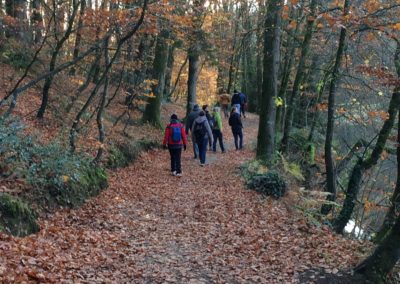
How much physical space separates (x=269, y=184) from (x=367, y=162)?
348 cm

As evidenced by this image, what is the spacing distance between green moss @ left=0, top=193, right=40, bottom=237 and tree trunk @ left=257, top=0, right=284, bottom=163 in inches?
338

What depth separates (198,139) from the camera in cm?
1555

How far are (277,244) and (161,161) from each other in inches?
344

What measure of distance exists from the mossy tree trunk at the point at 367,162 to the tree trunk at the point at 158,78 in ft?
32.1

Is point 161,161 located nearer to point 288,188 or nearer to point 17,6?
point 288,188

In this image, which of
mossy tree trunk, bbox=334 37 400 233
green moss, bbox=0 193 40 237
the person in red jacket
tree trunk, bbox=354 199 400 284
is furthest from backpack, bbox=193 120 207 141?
tree trunk, bbox=354 199 400 284

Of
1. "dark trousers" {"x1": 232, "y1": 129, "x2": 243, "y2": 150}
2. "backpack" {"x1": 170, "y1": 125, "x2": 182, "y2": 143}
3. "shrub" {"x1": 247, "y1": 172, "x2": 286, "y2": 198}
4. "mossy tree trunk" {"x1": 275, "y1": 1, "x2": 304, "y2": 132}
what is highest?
"mossy tree trunk" {"x1": 275, "y1": 1, "x2": 304, "y2": 132}

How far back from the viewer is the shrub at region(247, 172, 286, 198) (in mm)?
12172

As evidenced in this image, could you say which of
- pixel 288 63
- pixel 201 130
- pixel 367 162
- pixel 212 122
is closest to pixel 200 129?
pixel 201 130

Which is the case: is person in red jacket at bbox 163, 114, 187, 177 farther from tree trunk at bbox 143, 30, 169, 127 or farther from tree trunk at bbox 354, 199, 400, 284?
tree trunk at bbox 354, 199, 400, 284

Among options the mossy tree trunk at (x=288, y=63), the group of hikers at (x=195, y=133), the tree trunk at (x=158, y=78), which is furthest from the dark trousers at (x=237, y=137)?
the tree trunk at (x=158, y=78)

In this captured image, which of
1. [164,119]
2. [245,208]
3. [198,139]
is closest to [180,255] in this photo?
[245,208]

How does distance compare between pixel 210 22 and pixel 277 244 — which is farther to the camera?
pixel 210 22

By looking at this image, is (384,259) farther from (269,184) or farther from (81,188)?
(81,188)
